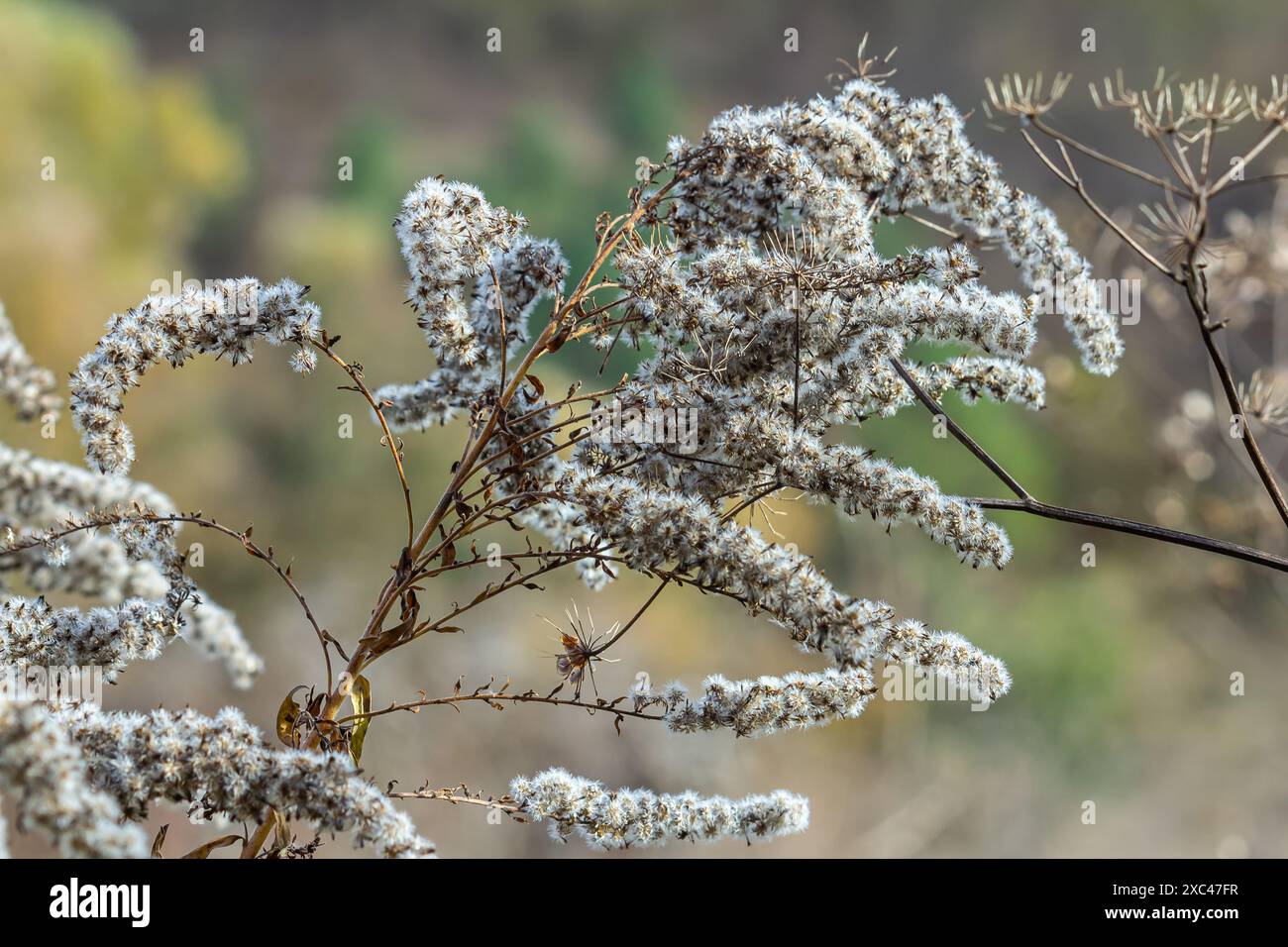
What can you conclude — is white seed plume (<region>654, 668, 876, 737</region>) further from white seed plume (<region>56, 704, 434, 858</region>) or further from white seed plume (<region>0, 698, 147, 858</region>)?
white seed plume (<region>0, 698, 147, 858</region>)

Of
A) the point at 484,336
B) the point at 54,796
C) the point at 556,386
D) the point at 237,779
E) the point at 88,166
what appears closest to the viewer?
the point at 54,796

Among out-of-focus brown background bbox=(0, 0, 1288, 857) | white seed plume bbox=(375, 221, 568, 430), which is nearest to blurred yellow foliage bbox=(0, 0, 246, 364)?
out-of-focus brown background bbox=(0, 0, 1288, 857)

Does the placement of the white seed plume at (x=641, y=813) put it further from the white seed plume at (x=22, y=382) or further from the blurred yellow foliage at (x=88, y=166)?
the blurred yellow foliage at (x=88, y=166)

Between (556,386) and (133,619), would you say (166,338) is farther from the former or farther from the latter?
(556,386)

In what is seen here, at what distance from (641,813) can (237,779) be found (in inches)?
10.7

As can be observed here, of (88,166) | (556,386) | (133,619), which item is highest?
(88,166)

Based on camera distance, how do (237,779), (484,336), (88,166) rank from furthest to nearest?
1. (88,166)
2. (484,336)
3. (237,779)

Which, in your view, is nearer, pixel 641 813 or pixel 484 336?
pixel 641 813

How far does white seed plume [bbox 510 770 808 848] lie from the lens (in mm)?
770

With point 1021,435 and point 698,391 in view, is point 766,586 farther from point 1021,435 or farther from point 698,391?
point 1021,435

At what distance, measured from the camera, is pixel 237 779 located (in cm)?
65

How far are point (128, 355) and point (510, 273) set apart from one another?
322 millimetres

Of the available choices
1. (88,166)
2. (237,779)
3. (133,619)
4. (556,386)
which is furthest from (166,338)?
(88,166)
